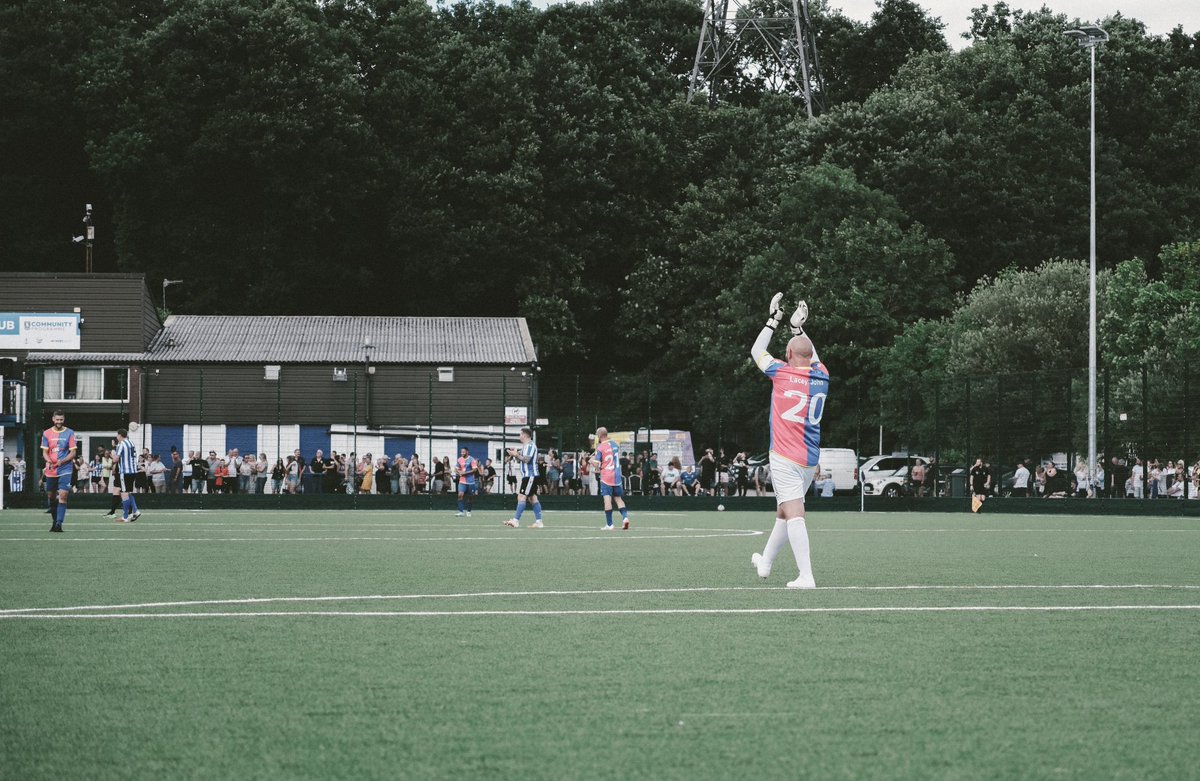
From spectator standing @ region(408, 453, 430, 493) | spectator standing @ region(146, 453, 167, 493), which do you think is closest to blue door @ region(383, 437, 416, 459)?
spectator standing @ region(408, 453, 430, 493)

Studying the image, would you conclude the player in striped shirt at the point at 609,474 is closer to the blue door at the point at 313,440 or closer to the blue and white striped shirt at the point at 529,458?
the blue and white striped shirt at the point at 529,458

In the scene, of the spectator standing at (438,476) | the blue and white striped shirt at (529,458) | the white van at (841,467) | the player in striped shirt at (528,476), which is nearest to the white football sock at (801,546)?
the player in striped shirt at (528,476)

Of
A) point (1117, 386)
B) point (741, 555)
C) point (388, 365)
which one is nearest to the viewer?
point (741, 555)

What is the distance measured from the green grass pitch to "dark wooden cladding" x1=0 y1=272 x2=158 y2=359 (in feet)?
145

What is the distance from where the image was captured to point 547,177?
212 ft

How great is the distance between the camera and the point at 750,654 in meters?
7.70

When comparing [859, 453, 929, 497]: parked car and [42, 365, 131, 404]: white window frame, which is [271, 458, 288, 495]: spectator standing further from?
[859, 453, 929, 497]: parked car

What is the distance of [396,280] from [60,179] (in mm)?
15643

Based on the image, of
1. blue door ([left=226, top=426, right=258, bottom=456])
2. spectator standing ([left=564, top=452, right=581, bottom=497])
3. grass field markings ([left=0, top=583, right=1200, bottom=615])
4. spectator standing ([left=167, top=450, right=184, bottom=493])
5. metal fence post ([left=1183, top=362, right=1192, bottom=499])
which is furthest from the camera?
blue door ([left=226, top=426, right=258, bottom=456])

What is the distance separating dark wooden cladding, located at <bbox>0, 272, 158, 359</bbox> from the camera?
56.8m

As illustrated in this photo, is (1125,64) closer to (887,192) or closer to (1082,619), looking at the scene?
(887,192)

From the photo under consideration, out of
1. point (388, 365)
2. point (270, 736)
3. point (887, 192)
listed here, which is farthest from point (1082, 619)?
point (887, 192)

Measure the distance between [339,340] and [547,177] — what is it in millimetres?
11976

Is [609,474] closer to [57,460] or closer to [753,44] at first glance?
[57,460]
